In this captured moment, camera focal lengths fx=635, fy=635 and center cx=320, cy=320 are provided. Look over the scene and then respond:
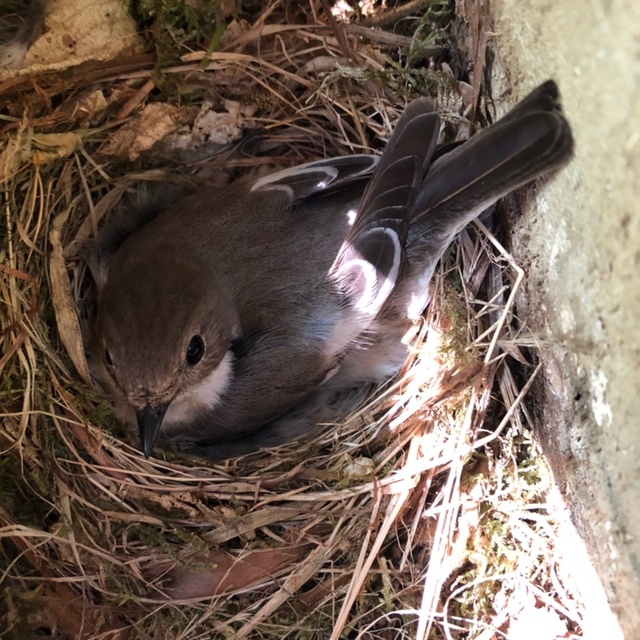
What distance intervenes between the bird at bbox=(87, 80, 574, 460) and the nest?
135mm

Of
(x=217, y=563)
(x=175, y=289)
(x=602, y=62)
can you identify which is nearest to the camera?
(x=602, y=62)

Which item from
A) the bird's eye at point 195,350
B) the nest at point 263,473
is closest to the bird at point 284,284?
the bird's eye at point 195,350

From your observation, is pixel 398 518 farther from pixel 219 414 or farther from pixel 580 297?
pixel 580 297

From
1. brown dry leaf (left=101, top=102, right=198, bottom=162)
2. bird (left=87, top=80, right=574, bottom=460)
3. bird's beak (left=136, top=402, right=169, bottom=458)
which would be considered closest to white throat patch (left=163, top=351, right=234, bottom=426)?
bird (left=87, top=80, right=574, bottom=460)

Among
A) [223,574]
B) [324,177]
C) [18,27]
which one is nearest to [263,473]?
[223,574]

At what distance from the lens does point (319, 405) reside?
259cm

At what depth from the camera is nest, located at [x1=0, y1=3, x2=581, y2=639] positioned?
7.33 feet

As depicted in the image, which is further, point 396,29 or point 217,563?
point 396,29

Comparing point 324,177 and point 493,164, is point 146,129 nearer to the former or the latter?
point 324,177

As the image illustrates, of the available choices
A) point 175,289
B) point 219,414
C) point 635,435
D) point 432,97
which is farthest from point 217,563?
point 432,97

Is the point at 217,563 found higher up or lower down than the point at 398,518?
lower down

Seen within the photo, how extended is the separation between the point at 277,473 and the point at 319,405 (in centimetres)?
32

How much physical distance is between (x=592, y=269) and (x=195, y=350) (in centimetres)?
129

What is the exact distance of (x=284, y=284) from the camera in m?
2.29
